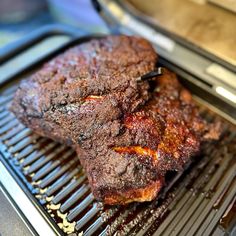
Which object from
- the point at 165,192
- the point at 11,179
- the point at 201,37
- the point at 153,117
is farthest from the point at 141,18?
the point at 11,179

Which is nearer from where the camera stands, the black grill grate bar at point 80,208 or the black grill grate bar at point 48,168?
the black grill grate bar at point 80,208

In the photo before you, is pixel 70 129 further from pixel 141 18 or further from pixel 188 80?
pixel 141 18

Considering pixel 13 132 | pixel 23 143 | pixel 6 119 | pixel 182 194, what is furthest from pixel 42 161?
pixel 182 194

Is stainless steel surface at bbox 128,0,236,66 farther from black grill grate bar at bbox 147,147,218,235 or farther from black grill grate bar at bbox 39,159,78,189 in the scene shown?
black grill grate bar at bbox 39,159,78,189

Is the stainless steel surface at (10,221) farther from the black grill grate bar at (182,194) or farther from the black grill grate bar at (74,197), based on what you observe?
the black grill grate bar at (182,194)

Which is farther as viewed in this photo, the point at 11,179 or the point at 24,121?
the point at 24,121

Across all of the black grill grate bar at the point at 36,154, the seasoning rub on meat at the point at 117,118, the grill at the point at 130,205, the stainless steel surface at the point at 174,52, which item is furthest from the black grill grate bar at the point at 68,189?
the stainless steel surface at the point at 174,52
